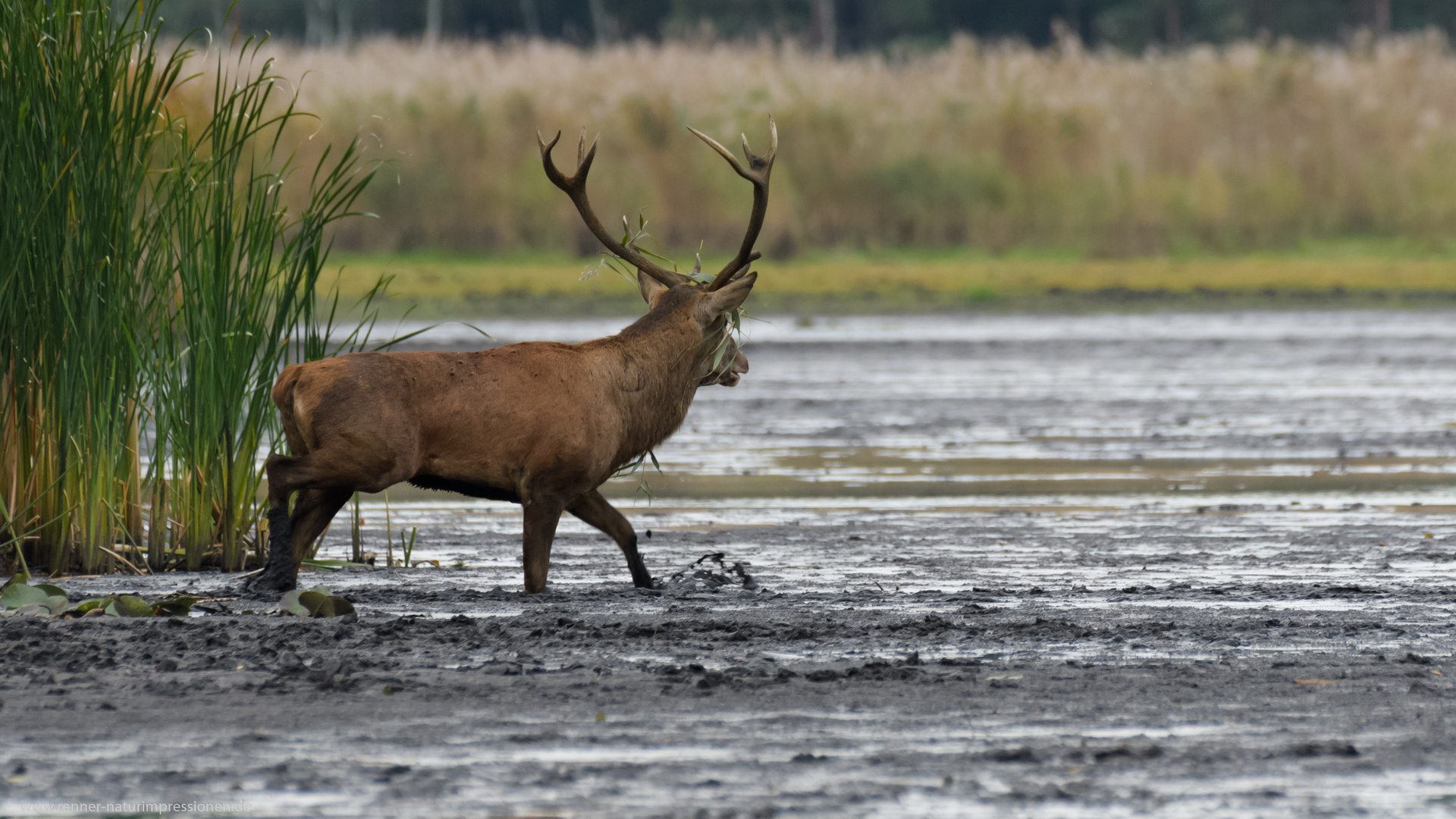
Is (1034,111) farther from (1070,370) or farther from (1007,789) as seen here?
(1007,789)

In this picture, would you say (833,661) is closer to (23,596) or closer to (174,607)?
(174,607)

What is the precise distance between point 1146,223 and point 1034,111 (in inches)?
81.1

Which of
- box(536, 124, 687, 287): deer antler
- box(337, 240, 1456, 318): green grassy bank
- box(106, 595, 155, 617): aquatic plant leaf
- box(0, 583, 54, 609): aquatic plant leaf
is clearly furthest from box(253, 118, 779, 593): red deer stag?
box(337, 240, 1456, 318): green grassy bank

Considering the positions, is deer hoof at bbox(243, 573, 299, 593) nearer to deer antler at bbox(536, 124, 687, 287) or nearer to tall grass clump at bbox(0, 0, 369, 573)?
tall grass clump at bbox(0, 0, 369, 573)

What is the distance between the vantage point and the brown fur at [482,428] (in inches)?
301

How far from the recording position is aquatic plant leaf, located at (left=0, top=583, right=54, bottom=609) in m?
7.31

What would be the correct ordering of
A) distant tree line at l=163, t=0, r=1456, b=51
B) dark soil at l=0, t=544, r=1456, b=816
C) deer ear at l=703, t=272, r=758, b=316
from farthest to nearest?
distant tree line at l=163, t=0, r=1456, b=51, deer ear at l=703, t=272, r=758, b=316, dark soil at l=0, t=544, r=1456, b=816

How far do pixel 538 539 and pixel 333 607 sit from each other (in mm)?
882

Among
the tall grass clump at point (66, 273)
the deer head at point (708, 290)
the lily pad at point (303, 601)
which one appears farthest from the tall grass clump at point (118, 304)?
the lily pad at point (303, 601)

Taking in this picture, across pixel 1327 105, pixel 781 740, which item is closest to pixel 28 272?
pixel 781 740

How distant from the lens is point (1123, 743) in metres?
5.30

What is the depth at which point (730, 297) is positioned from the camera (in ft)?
27.1

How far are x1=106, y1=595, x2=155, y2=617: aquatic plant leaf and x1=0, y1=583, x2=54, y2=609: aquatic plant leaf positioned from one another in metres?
0.28

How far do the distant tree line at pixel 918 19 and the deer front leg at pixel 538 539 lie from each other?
3927 cm
